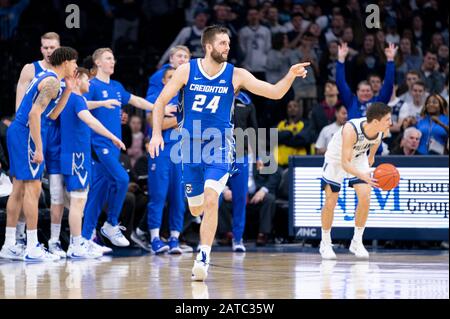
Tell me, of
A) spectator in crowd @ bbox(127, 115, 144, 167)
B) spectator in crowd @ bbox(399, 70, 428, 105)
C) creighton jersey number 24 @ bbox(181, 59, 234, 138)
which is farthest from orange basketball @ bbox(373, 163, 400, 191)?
spectator in crowd @ bbox(127, 115, 144, 167)

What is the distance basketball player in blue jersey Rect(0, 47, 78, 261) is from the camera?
38.7 ft

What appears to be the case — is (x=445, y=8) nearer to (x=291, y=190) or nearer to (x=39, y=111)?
(x=291, y=190)

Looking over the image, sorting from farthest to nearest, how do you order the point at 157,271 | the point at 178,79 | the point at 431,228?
the point at 431,228, the point at 157,271, the point at 178,79

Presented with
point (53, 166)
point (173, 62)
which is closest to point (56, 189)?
point (53, 166)

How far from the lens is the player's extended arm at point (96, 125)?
1248 cm

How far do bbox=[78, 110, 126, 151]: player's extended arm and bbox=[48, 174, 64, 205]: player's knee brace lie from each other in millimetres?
734

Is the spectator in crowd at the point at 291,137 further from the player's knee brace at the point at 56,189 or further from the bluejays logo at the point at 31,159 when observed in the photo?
the bluejays logo at the point at 31,159

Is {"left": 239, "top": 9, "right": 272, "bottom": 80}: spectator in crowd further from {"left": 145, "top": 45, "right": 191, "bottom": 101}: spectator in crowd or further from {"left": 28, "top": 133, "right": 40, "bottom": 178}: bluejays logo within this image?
{"left": 28, "top": 133, "right": 40, "bottom": 178}: bluejays logo

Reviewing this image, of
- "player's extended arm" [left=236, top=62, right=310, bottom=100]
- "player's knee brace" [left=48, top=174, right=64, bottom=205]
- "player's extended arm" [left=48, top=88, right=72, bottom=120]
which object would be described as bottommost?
"player's knee brace" [left=48, top=174, right=64, bottom=205]

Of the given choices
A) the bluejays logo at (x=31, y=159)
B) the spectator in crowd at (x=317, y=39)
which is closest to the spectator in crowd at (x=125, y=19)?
the spectator in crowd at (x=317, y=39)

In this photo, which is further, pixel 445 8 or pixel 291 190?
pixel 445 8

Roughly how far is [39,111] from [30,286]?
9.73 ft
